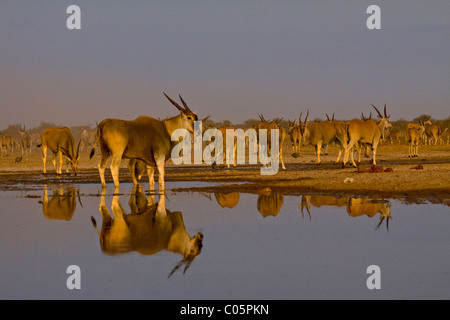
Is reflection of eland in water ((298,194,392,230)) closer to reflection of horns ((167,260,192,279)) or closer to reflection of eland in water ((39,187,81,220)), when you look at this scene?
reflection of horns ((167,260,192,279))

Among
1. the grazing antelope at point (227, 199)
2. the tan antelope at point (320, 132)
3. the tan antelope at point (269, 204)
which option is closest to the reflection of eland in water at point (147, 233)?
the grazing antelope at point (227, 199)

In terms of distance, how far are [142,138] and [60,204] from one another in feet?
10.9

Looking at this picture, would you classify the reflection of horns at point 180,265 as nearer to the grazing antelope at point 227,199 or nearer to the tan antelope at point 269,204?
the tan antelope at point 269,204

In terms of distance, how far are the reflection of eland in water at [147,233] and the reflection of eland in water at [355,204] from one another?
9.75 ft

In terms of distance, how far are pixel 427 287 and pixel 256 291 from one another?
1.72 m

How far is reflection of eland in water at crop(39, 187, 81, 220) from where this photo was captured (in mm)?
12350

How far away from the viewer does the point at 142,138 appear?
54.8 feet

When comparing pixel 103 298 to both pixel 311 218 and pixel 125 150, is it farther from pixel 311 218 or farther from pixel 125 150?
pixel 125 150

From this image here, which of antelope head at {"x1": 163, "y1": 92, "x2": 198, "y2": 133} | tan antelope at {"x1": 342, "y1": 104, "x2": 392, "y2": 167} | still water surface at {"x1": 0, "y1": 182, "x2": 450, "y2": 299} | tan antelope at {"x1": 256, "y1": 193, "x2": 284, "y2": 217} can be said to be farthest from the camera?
tan antelope at {"x1": 342, "y1": 104, "x2": 392, "y2": 167}

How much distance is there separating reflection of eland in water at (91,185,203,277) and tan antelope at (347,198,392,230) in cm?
325

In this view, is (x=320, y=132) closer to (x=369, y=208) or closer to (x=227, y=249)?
(x=369, y=208)

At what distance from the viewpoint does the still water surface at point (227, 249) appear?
6.17 metres

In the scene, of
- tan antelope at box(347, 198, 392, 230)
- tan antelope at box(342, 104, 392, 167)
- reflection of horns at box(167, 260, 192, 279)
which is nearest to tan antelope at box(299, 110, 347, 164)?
tan antelope at box(342, 104, 392, 167)
